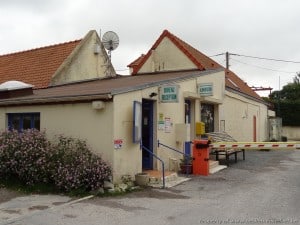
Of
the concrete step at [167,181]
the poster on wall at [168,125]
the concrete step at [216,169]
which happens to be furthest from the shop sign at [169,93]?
the concrete step at [216,169]

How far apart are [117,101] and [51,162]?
85.7 inches

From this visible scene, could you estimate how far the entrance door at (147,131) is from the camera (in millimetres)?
13102

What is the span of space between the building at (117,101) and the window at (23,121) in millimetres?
29

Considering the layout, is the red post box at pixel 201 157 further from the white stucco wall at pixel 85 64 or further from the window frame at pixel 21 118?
the white stucco wall at pixel 85 64

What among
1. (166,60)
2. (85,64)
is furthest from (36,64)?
(166,60)

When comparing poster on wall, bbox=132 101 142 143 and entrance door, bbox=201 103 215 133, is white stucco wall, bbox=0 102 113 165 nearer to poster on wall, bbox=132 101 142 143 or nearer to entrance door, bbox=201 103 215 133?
poster on wall, bbox=132 101 142 143

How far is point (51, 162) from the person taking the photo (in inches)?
406

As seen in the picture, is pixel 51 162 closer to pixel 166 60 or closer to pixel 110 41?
pixel 110 41

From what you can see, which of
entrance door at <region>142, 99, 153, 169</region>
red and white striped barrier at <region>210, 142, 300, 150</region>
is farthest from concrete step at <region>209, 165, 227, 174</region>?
entrance door at <region>142, 99, 153, 169</region>

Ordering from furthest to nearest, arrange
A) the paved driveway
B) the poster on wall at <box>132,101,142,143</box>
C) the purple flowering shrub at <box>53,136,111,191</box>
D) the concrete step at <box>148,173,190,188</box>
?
the poster on wall at <box>132,101,142,143</box> < the concrete step at <box>148,173,190,188</box> < the purple flowering shrub at <box>53,136,111,191</box> < the paved driveway

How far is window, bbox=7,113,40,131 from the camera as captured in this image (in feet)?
41.0

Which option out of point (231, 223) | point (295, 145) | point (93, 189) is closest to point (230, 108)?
point (295, 145)

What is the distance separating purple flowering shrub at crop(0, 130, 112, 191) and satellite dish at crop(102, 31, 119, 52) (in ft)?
33.3

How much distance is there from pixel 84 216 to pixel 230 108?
15747 mm
